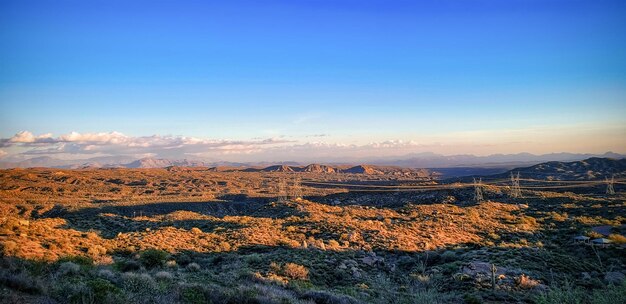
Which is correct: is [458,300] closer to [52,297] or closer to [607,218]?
[52,297]

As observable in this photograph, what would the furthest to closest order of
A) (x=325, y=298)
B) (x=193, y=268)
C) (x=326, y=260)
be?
(x=326, y=260) < (x=193, y=268) < (x=325, y=298)

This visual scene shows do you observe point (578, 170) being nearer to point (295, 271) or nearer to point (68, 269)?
point (295, 271)

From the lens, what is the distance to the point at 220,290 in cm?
1109

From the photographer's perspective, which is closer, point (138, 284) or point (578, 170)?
point (138, 284)

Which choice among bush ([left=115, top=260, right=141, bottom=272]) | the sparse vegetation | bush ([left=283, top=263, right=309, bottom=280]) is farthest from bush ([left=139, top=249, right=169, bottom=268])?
bush ([left=283, top=263, right=309, bottom=280])

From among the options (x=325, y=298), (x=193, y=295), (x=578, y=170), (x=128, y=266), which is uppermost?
(x=193, y=295)

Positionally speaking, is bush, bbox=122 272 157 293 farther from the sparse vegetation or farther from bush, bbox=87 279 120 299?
bush, bbox=87 279 120 299

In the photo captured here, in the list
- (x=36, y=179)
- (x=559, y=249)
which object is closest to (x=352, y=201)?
(x=559, y=249)

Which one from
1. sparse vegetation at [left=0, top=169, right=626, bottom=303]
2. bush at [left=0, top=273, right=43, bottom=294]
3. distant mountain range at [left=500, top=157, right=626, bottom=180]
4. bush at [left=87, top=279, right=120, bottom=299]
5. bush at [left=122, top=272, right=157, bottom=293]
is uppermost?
bush at [left=0, top=273, right=43, bottom=294]

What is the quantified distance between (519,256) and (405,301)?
12.4 m

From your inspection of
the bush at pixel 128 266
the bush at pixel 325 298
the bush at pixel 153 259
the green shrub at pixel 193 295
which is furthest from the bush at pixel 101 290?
the bush at pixel 153 259

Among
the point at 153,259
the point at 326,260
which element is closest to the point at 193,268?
the point at 153,259

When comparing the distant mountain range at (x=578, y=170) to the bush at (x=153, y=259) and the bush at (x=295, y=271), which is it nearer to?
the bush at (x=295, y=271)

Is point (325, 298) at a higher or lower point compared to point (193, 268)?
higher
